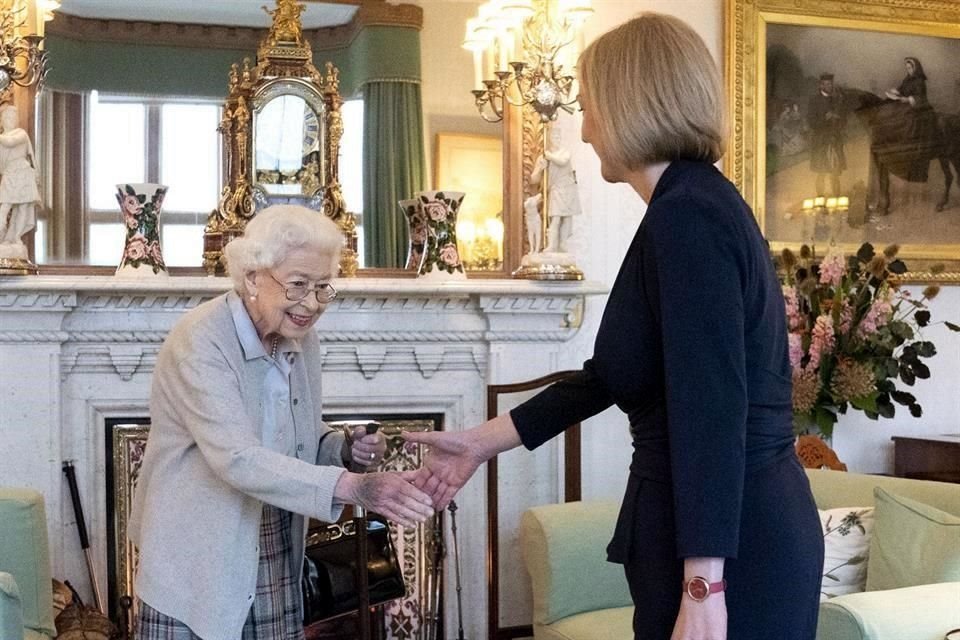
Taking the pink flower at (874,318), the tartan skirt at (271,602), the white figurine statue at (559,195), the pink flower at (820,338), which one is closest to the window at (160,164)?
the white figurine statue at (559,195)

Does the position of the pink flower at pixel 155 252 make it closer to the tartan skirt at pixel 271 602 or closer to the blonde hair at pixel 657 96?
the tartan skirt at pixel 271 602

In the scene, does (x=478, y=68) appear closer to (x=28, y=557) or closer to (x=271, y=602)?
(x=28, y=557)

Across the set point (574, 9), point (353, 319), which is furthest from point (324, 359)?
A: point (574, 9)

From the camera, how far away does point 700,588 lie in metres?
1.49

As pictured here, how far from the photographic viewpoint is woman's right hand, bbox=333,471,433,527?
6.87 ft

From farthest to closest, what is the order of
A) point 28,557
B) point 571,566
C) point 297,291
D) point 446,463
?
point 571,566, point 28,557, point 297,291, point 446,463

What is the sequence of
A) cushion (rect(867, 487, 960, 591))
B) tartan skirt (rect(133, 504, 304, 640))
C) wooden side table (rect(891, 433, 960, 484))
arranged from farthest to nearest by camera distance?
wooden side table (rect(891, 433, 960, 484))
cushion (rect(867, 487, 960, 591))
tartan skirt (rect(133, 504, 304, 640))

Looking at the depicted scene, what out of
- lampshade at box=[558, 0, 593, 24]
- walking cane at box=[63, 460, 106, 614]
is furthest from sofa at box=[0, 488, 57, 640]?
lampshade at box=[558, 0, 593, 24]

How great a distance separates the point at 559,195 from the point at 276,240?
6.52 ft

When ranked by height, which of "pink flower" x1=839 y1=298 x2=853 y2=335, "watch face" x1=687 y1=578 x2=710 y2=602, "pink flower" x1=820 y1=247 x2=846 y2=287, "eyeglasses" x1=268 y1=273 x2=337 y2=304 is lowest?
"watch face" x1=687 y1=578 x2=710 y2=602

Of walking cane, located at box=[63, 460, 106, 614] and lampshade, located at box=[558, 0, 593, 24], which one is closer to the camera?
walking cane, located at box=[63, 460, 106, 614]

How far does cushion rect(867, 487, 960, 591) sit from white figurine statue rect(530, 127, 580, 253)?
5.22 feet

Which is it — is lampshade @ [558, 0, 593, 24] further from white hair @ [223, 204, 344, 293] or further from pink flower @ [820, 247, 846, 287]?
white hair @ [223, 204, 344, 293]

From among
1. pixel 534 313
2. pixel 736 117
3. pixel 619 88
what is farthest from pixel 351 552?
pixel 736 117
